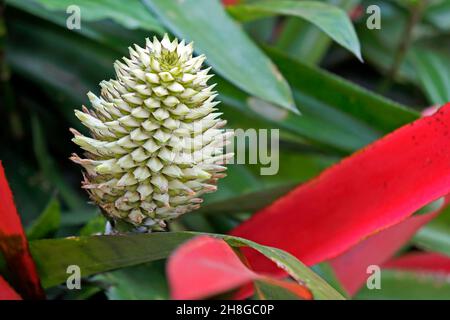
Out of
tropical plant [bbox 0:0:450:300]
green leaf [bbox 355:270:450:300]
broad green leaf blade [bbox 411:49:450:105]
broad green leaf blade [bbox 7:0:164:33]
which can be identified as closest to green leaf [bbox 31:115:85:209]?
tropical plant [bbox 0:0:450:300]

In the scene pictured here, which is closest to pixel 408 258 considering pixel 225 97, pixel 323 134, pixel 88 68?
pixel 323 134

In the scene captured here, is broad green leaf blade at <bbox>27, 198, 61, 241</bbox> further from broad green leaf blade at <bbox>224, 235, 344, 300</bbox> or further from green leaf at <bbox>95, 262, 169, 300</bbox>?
broad green leaf blade at <bbox>224, 235, 344, 300</bbox>

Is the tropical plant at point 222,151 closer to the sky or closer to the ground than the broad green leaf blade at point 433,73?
closer to the ground

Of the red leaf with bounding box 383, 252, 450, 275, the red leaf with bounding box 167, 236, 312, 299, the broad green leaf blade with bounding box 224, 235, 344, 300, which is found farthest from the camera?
the red leaf with bounding box 383, 252, 450, 275

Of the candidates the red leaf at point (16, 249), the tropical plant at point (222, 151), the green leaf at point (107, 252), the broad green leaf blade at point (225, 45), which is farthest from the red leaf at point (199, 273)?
the broad green leaf blade at point (225, 45)

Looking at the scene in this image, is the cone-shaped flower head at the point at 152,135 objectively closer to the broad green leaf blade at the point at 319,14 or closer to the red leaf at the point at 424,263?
the broad green leaf blade at the point at 319,14
